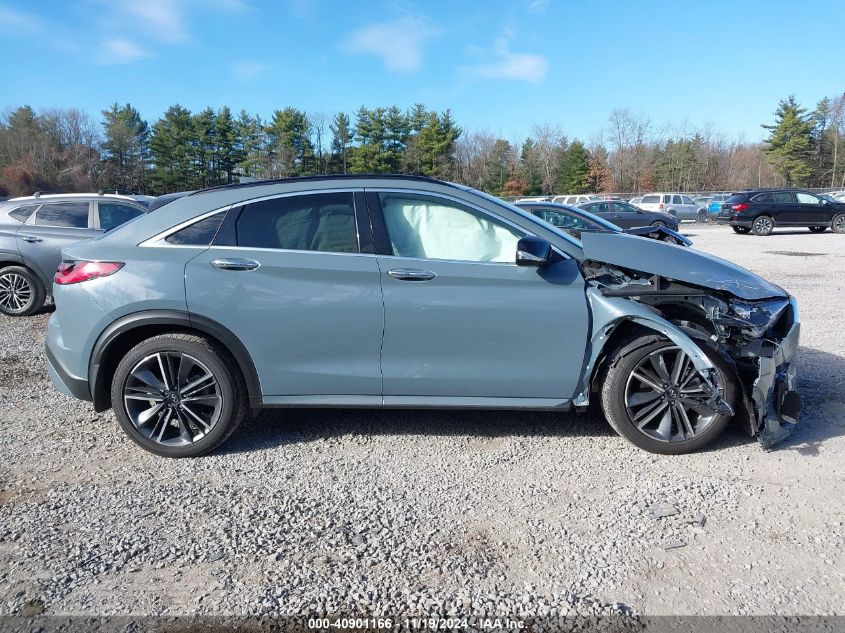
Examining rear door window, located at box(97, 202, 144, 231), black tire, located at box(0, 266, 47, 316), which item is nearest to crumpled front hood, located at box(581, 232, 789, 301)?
rear door window, located at box(97, 202, 144, 231)

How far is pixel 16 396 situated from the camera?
4.95m

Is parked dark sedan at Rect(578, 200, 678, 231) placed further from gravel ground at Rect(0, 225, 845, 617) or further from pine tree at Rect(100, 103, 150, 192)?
pine tree at Rect(100, 103, 150, 192)

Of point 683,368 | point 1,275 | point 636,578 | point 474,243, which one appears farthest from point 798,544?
point 1,275

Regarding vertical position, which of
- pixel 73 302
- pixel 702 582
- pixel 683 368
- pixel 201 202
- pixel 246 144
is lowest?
pixel 702 582

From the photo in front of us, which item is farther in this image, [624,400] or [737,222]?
[737,222]

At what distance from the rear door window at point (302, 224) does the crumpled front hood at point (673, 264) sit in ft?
5.21

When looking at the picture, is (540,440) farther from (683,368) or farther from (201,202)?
(201,202)

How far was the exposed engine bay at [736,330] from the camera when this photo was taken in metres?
3.64

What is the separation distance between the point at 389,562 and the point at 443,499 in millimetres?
642

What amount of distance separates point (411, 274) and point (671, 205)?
114 ft

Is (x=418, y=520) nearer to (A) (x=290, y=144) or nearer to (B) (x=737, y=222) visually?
(B) (x=737, y=222)

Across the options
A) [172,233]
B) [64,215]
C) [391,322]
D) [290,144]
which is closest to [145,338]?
[172,233]

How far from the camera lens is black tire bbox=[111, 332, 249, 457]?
3.70 m

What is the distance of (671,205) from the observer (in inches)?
1356
